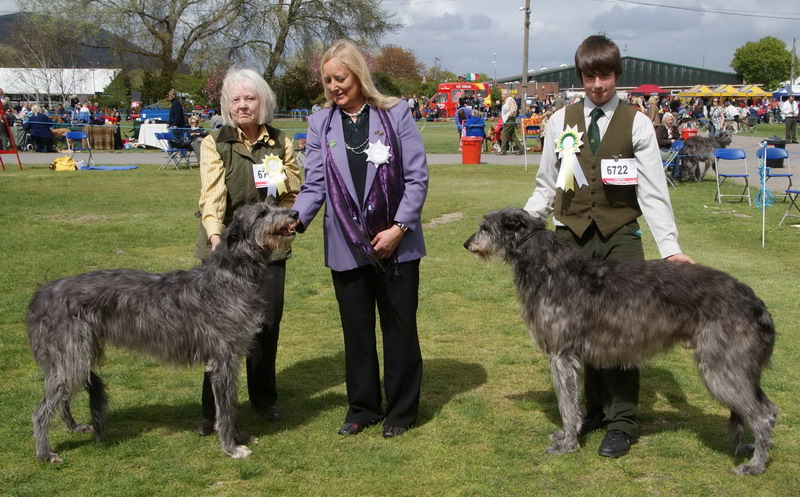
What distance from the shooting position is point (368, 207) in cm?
475

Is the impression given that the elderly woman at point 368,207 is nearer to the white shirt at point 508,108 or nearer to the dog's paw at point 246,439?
the dog's paw at point 246,439

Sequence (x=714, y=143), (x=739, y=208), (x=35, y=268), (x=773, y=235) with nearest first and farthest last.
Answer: (x=35, y=268) → (x=773, y=235) → (x=739, y=208) → (x=714, y=143)

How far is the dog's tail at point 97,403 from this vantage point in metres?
5.08

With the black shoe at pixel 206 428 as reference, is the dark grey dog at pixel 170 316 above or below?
above

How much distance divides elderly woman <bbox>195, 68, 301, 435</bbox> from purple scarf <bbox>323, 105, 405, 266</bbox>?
1.64 ft

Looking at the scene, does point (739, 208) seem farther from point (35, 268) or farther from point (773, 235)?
point (35, 268)

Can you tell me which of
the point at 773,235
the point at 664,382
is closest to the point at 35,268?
the point at 664,382

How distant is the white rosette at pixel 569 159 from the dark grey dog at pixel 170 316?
1726 mm

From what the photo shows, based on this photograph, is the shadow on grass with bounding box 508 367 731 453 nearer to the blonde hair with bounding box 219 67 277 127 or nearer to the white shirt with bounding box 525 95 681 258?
the white shirt with bounding box 525 95 681 258

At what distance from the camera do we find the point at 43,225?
13.6m

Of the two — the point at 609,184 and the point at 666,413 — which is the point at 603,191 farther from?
the point at 666,413

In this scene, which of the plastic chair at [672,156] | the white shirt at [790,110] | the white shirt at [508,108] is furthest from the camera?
the white shirt at [790,110]

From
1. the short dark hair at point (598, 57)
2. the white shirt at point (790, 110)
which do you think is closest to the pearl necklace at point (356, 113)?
the short dark hair at point (598, 57)

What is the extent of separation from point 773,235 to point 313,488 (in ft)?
37.3
